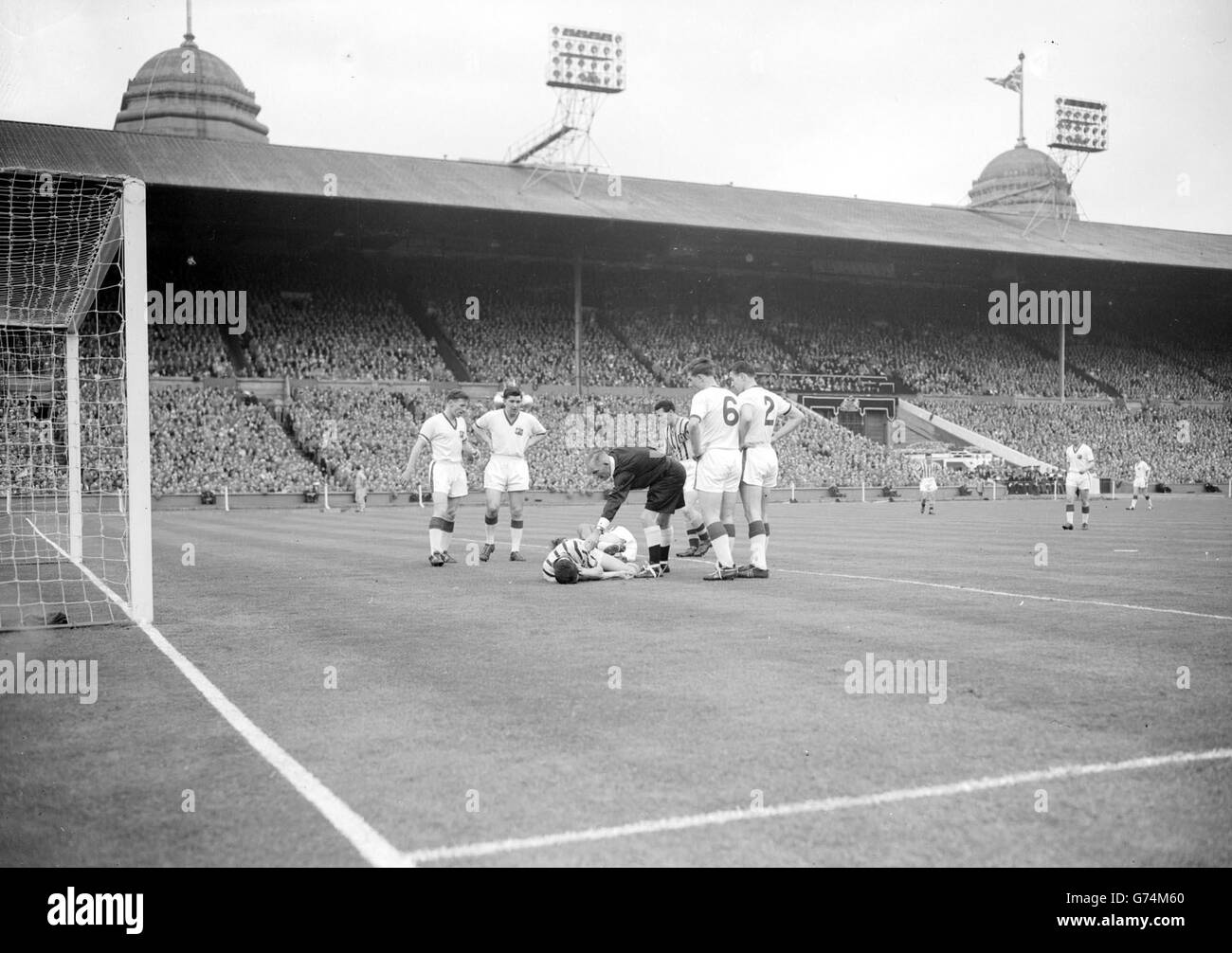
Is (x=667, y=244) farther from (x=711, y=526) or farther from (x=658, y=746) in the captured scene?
(x=658, y=746)

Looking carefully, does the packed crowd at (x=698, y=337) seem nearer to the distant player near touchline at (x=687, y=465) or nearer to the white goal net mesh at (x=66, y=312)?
the white goal net mesh at (x=66, y=312)

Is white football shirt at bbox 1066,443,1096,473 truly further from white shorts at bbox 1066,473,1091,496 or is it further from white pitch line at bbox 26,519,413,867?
white pitch line at bbox 26,519,413,867

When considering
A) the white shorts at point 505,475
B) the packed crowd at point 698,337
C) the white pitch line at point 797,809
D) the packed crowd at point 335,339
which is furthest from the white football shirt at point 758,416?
the packed crowd at point 698,337

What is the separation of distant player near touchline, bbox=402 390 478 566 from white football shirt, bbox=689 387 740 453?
374 cm

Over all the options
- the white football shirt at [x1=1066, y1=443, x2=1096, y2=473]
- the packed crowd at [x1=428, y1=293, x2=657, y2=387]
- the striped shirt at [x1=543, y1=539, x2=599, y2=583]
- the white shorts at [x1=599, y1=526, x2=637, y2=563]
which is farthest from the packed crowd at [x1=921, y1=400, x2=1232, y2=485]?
the striped shirt at [x1=543, y1=539, x2=599, y2=583]

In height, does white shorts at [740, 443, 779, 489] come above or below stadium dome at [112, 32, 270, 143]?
below

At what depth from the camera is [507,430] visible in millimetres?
14359

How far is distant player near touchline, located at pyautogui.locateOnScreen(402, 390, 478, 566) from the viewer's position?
13516 millimetres

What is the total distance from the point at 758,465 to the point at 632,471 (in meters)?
1.39

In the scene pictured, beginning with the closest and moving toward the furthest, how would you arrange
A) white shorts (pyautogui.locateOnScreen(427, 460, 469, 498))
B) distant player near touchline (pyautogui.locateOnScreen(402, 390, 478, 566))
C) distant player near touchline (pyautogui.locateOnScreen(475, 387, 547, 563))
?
distant player near touchline (pyautogui.locateOnScreen(402, 390, 478, 566)) → white shorts (pyautogui.locateOnScreen(427, 460, 469, 498)) → distant player near touchline (pyautogui.locateOnScreen(475, 387, 547, 563))

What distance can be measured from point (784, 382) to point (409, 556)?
38.6 metres

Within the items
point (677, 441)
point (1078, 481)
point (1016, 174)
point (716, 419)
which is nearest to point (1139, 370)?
point (1016, 174)

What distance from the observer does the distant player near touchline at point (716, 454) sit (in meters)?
11.0
